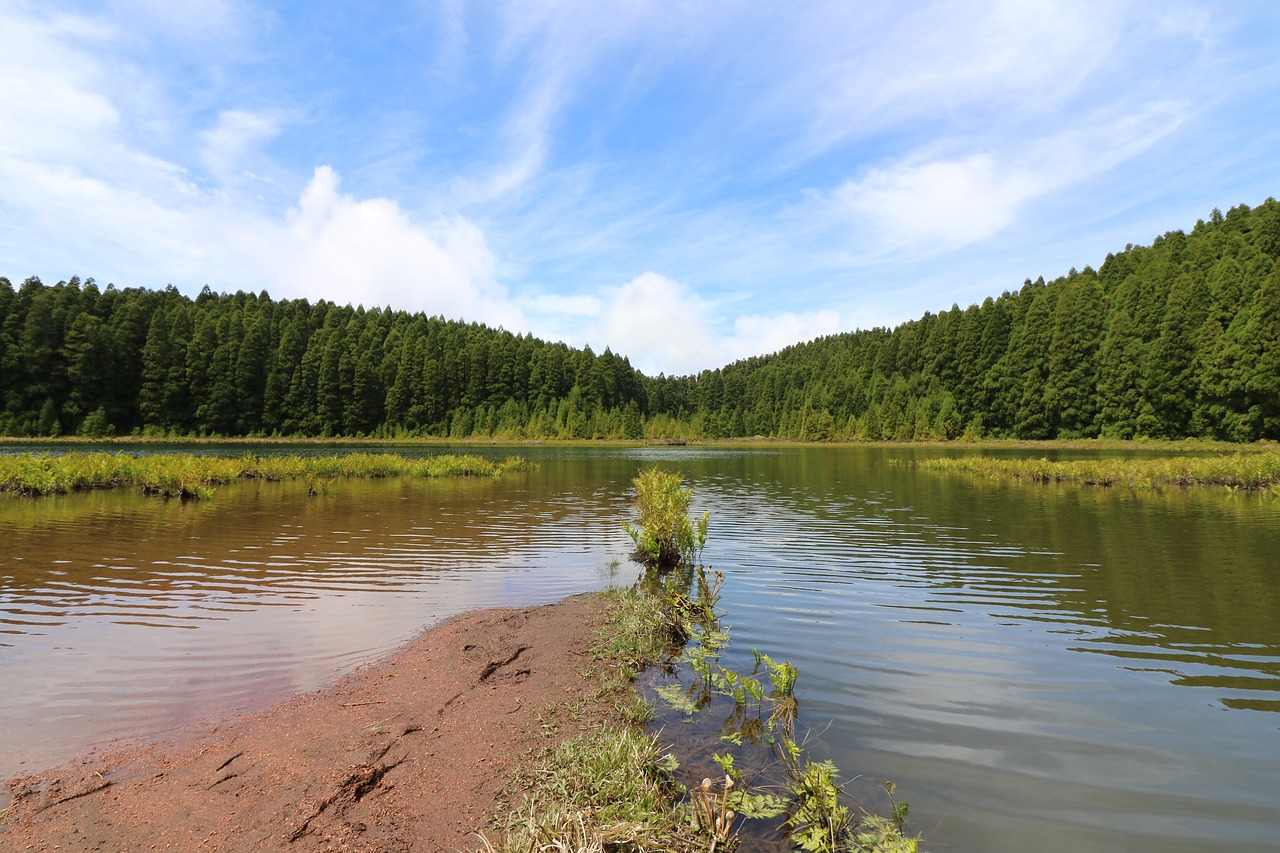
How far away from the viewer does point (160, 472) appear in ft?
91.0

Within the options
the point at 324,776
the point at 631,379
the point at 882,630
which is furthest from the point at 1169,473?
the point at 631,379

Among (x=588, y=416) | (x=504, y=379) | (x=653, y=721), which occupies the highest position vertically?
(x=504, y=379)

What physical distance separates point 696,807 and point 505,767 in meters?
1.88

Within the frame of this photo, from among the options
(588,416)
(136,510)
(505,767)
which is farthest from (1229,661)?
(588,416)

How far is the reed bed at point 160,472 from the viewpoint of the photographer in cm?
2670

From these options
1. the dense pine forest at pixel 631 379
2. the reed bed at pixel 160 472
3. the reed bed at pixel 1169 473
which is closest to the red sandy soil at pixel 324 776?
the reed bed at pixel 160 472

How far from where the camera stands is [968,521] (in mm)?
21469

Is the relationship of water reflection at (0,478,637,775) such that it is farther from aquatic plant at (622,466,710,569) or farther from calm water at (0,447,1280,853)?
aquatic plant at (622,466,710,569)

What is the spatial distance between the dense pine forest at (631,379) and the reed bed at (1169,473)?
4198 centimetres

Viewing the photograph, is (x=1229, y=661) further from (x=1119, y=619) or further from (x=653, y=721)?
(x=653, y=721)

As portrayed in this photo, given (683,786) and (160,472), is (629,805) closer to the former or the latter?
(683,786)

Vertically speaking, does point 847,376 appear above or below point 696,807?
above

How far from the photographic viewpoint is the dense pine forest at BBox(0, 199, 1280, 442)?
75663mm

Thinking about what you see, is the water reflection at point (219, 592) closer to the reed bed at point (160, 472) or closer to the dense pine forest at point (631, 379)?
the reed bed at point (160, 472)
